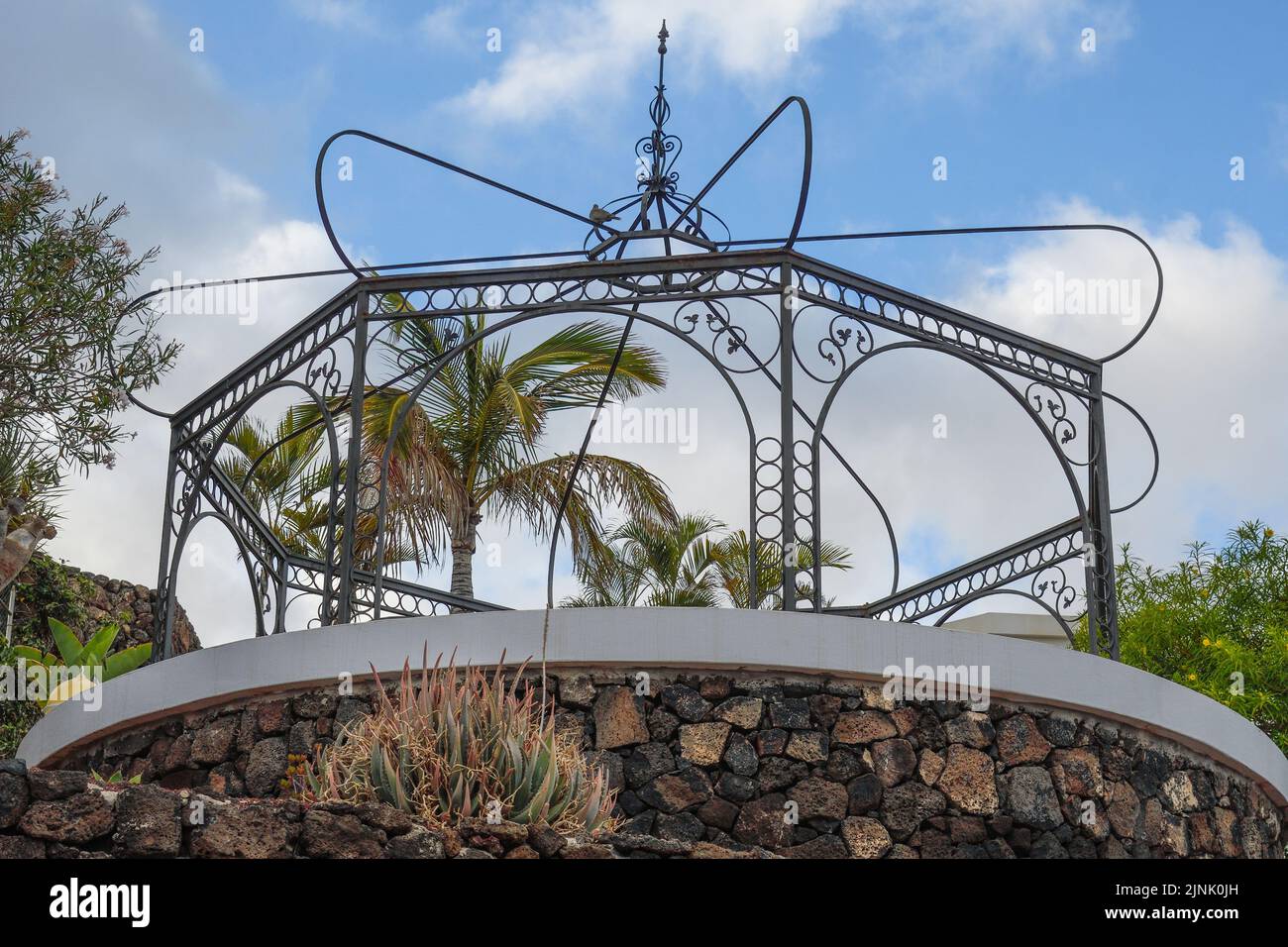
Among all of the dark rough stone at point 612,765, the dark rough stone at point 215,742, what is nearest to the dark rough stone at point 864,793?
the dark rough stone at point 612,765

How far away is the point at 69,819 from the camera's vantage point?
16.8ft

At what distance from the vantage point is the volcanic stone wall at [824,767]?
7.16 m

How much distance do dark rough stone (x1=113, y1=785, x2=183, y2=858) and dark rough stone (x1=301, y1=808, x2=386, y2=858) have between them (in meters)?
0.44

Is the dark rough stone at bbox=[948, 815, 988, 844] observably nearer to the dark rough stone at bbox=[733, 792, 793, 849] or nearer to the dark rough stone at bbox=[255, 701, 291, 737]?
the dark rough stone at bbox=[733, 792, 793, 849]

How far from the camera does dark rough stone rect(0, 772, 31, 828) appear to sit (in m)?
5.08

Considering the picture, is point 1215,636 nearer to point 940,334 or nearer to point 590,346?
point 590,346

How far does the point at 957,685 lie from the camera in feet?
24.5

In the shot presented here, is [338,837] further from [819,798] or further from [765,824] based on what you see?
[819,798]

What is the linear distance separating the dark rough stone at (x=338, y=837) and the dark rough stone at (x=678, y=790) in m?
1.90

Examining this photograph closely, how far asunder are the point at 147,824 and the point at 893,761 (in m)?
3.47

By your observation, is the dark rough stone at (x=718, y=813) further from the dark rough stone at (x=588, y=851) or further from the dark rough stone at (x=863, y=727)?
the dark rough stone at (x=588, y=851)
